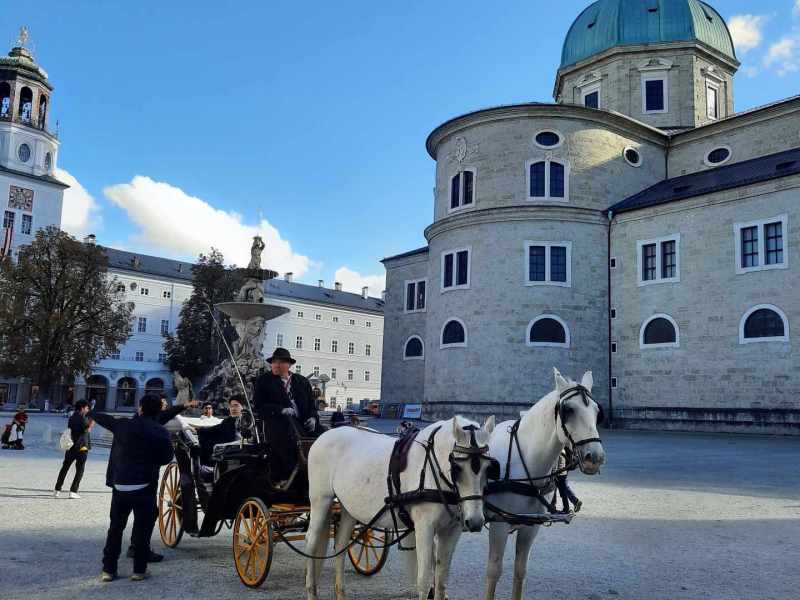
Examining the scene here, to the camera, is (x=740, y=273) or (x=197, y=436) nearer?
(x=197, y=436)

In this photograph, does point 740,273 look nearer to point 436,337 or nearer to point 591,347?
point 591,347

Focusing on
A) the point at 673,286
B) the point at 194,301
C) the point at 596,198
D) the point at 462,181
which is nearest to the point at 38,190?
the point at 194,301

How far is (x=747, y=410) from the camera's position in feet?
88.4

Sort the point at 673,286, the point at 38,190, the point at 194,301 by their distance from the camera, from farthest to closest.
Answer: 1. the point at 38,190
2. the point at 194,301
3. the point at 673,286

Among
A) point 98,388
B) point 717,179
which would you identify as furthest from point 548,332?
point 98,388

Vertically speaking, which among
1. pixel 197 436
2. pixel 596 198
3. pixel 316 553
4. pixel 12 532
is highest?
pixel 596 198

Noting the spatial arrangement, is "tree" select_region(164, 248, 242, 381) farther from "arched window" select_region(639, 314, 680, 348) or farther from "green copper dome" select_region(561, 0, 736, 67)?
"arched window" select_region(639, 314, 680, 348)

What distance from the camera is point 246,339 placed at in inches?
846

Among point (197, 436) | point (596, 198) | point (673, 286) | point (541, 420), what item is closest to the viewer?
point (541, 420)

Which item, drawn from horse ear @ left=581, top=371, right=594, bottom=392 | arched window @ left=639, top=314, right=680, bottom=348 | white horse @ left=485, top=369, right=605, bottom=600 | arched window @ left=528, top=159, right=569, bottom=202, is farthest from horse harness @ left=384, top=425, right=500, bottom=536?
arched window @ left=528, top=159, right=569, bottom=202

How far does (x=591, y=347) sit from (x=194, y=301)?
33.2 meters

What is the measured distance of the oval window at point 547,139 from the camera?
33125 mm

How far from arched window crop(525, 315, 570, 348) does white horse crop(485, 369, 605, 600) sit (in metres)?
26.3

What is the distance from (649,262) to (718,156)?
26.2 ft
